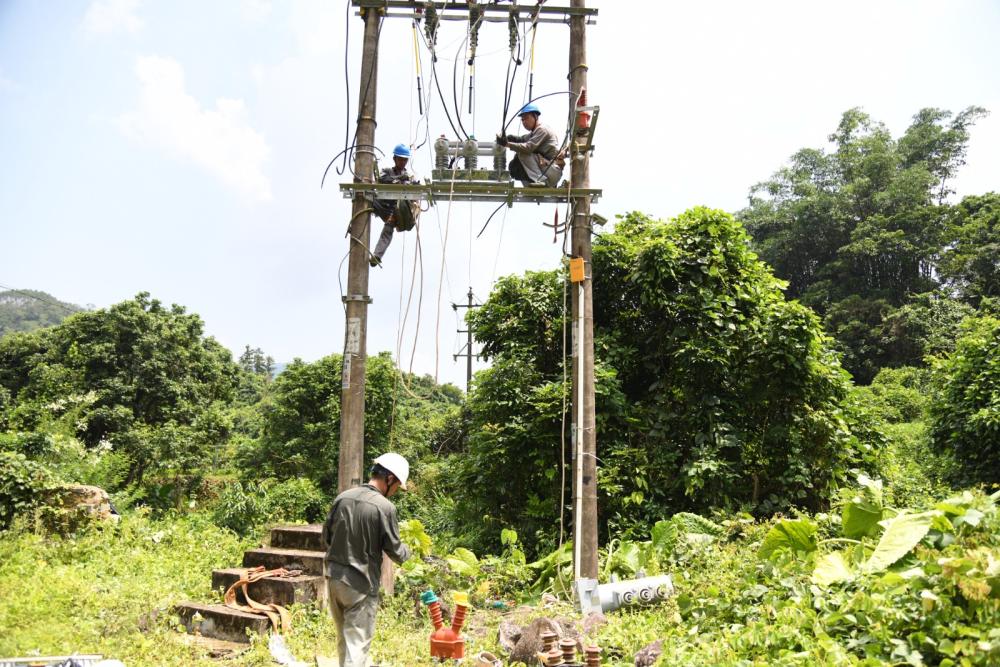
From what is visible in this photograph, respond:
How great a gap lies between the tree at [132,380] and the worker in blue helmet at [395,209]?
1800cm

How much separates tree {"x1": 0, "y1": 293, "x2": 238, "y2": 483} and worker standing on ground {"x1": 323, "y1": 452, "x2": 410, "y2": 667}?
20108mm

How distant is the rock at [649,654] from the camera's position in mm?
4766

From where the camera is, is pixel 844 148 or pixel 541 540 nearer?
pixel 541 540

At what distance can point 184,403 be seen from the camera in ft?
83.7

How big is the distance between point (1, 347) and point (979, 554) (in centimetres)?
3490

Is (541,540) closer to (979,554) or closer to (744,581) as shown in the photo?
(744,581)

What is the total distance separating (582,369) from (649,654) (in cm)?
308

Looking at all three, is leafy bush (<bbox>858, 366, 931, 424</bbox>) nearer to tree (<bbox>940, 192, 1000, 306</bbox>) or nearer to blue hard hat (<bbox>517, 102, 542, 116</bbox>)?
tree (<bbox>940, 192, 1000, 306</bbox>)

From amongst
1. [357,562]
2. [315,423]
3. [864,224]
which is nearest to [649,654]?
[357,562]

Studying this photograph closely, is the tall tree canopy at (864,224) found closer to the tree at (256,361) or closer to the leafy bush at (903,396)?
the leafy bush at (903,396)

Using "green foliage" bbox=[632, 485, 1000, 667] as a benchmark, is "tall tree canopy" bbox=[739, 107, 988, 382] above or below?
above

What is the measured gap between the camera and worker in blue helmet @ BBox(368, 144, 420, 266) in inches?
294

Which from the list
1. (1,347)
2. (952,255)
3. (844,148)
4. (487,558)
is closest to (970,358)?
(487,558)

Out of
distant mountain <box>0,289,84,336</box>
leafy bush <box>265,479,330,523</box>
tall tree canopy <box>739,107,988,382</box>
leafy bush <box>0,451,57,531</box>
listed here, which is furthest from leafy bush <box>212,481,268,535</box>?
distant mountain <box>0,289,84,336</box>
